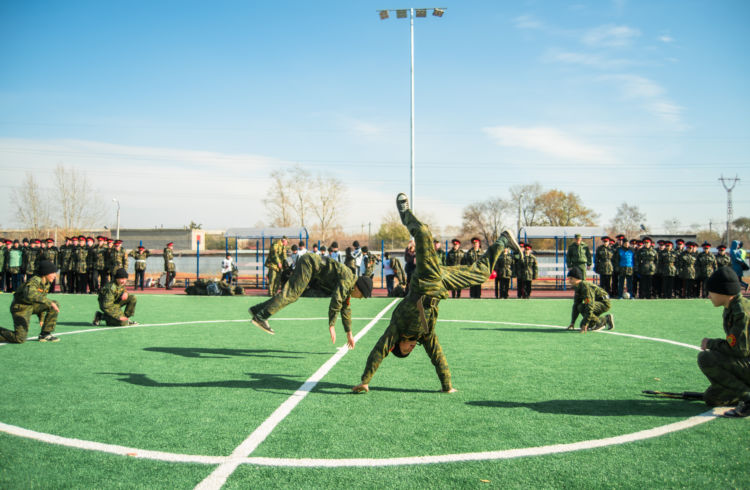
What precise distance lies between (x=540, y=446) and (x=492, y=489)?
Answer: 948 mm

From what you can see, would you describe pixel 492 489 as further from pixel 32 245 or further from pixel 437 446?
pixel 32 245

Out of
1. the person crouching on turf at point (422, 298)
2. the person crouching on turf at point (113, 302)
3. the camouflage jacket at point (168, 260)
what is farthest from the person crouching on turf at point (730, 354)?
the camouflage jacket at point (168, 260)

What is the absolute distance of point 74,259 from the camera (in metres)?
21.4

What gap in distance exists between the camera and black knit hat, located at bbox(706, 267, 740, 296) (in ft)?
16.6

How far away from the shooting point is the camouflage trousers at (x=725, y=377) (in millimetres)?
5062

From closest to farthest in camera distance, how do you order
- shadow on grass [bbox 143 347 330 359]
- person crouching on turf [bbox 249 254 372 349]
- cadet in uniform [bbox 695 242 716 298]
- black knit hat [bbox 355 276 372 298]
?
1. person crouching on turf [bbox 249 254 372 349]
2. shadow on grass [bbox 143 347 330 359]
3. black knit hat [bbox 355 276 372 298]
4. cadet in uniform [bbox 695 242 716 298]

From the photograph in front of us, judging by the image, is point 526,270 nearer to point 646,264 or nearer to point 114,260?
point 646,264

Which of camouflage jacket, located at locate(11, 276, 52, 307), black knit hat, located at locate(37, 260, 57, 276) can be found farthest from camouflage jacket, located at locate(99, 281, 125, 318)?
black knit hat, located at locate(37, 260, 57, 276)

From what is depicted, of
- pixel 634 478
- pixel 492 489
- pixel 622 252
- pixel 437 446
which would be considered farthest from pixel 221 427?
pixel 622 252

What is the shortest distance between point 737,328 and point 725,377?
500 millimetres

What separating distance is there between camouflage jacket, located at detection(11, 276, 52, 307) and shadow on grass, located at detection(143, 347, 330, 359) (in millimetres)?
2227

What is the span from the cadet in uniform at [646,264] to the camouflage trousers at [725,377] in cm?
1565

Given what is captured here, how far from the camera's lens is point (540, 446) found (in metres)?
4.23

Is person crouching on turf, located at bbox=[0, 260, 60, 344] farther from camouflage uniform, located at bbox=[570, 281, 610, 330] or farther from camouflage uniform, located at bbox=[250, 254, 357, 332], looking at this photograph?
camouflage uniform, located at bbox=[570, 281, 610, 330]
